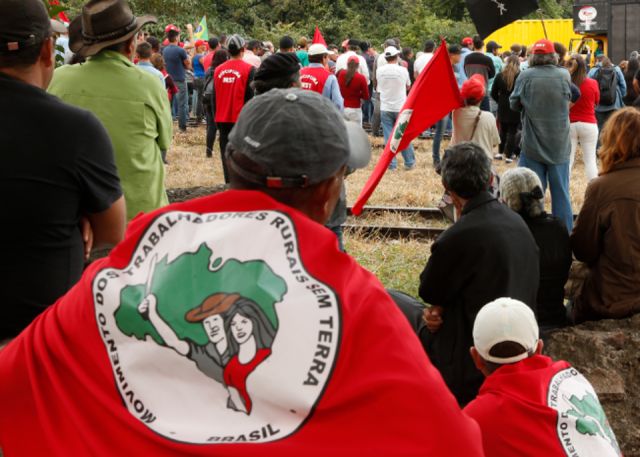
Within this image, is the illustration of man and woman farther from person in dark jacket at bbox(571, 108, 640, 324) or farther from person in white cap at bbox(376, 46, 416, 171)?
person in white cap at bbox(376, 46, 416, 171)

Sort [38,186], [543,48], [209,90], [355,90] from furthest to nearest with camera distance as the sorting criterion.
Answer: [355,90] → [209,90] → [543,48] → [38,186]

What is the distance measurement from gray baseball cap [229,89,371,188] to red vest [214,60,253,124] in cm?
643

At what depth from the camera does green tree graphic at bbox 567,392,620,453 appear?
78.7 inches

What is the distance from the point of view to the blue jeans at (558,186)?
6.54 meters

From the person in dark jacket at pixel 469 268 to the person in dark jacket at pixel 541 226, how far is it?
52 cm

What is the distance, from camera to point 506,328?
92.4 inches

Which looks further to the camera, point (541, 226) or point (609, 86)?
point (609, 86)

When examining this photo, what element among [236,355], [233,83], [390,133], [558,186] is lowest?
[390,133]

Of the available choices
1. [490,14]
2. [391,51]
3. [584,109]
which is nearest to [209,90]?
[391,51]

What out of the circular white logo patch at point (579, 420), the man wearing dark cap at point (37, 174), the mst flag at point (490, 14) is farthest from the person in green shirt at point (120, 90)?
the mst flag at point (490, 14)

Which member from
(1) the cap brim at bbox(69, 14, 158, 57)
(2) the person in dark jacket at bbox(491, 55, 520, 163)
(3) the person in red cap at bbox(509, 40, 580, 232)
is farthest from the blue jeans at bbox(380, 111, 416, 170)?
(1) the cap brim at bbox(69, 14, 158, 57)

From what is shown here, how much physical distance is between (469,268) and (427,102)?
87.8 inches

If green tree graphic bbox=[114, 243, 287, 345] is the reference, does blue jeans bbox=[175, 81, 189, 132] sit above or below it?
below

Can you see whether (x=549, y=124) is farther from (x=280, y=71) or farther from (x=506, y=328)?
(x=506, y=328)
